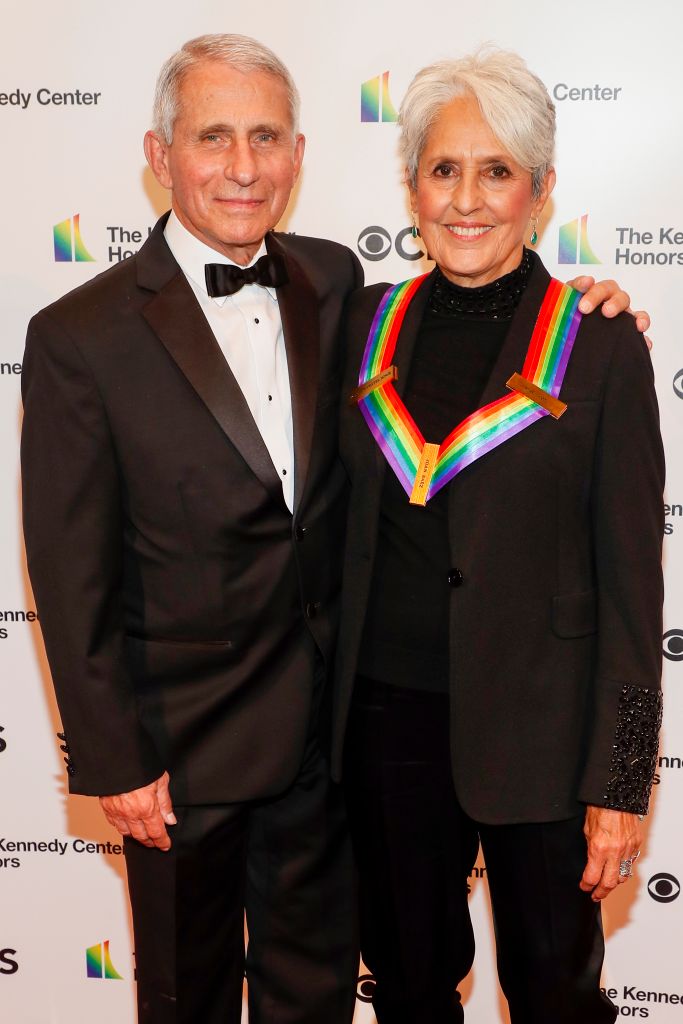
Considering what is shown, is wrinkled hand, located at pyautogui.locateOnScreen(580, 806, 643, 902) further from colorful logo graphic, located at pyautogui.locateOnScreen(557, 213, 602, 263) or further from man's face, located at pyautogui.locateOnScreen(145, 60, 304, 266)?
colorful logo graphic, located at pyautogui.locateOnScreen(557, 213, 602, 263)

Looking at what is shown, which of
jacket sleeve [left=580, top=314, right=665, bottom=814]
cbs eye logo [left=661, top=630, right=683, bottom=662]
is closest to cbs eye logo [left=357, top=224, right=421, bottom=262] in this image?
jacket sleeve [left=580, top=314, right=665, bottom=814]

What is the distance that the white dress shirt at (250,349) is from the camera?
2.00 m

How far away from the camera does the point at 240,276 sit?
6.56 ft

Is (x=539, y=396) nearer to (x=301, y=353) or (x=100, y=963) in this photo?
(x=301, y=353)

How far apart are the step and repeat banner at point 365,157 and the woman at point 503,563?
741 mm

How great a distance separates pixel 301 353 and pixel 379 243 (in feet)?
2.69

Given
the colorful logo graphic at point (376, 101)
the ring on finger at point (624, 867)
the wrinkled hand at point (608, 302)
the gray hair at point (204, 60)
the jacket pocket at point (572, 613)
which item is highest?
the colorful logo graphic at point (376, 101)

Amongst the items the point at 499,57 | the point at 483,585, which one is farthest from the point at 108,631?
the point at 499,57

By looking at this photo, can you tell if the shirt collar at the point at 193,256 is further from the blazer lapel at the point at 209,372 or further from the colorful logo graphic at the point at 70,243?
the colorful logo graphic at the point at 70,243

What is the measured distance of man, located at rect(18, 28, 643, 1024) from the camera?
189 centimetres

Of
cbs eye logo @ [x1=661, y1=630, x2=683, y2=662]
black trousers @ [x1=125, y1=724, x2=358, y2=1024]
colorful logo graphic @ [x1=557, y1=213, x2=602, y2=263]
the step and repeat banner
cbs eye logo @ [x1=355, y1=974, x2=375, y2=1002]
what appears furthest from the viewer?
cbs eye logo @ [x1=355, y1=974, x2=375, y2=1002]

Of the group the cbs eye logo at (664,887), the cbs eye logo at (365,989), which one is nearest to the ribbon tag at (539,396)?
the cbs eye logo at (664,887)

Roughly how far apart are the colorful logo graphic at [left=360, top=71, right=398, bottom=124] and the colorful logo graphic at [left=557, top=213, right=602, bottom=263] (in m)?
0.52

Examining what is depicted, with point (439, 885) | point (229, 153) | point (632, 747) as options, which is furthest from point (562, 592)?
point (229, 153)
